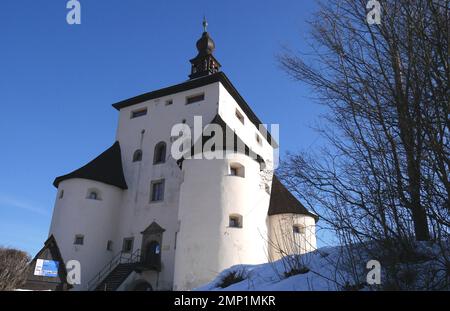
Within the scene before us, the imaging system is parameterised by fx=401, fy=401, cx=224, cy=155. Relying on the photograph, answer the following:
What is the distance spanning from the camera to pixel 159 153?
986 inches

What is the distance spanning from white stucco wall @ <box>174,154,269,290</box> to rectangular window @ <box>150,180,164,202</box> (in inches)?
138

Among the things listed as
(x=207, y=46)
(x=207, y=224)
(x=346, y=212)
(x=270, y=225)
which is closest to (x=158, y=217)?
(x=207, y=224)

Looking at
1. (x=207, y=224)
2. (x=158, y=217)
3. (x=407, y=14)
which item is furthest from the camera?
(x=158, y=217)

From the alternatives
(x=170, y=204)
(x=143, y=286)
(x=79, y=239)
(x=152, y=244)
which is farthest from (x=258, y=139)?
(x=79, y=239)

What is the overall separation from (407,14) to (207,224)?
14722mm

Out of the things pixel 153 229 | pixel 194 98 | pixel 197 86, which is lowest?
pixel 153 229

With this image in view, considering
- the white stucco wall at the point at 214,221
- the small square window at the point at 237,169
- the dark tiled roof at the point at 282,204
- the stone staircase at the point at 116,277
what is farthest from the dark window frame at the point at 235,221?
the stone staircase at the point at 116,277

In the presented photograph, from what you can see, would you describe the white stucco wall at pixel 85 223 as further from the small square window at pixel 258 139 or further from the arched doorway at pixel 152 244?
the small square window at pixel 258 139

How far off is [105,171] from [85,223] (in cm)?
357

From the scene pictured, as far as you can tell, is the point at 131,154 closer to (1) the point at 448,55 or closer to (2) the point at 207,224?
(2) the point at 207,224

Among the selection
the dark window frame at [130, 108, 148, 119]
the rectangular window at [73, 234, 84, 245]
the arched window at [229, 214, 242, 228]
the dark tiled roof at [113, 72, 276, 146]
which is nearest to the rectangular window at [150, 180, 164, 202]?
the rectangular window at [73, 234, 84, 245]

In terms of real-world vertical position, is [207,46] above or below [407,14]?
above

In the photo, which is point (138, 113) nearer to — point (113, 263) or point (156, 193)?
point (156, 193)

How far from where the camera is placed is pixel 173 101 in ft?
85.5
